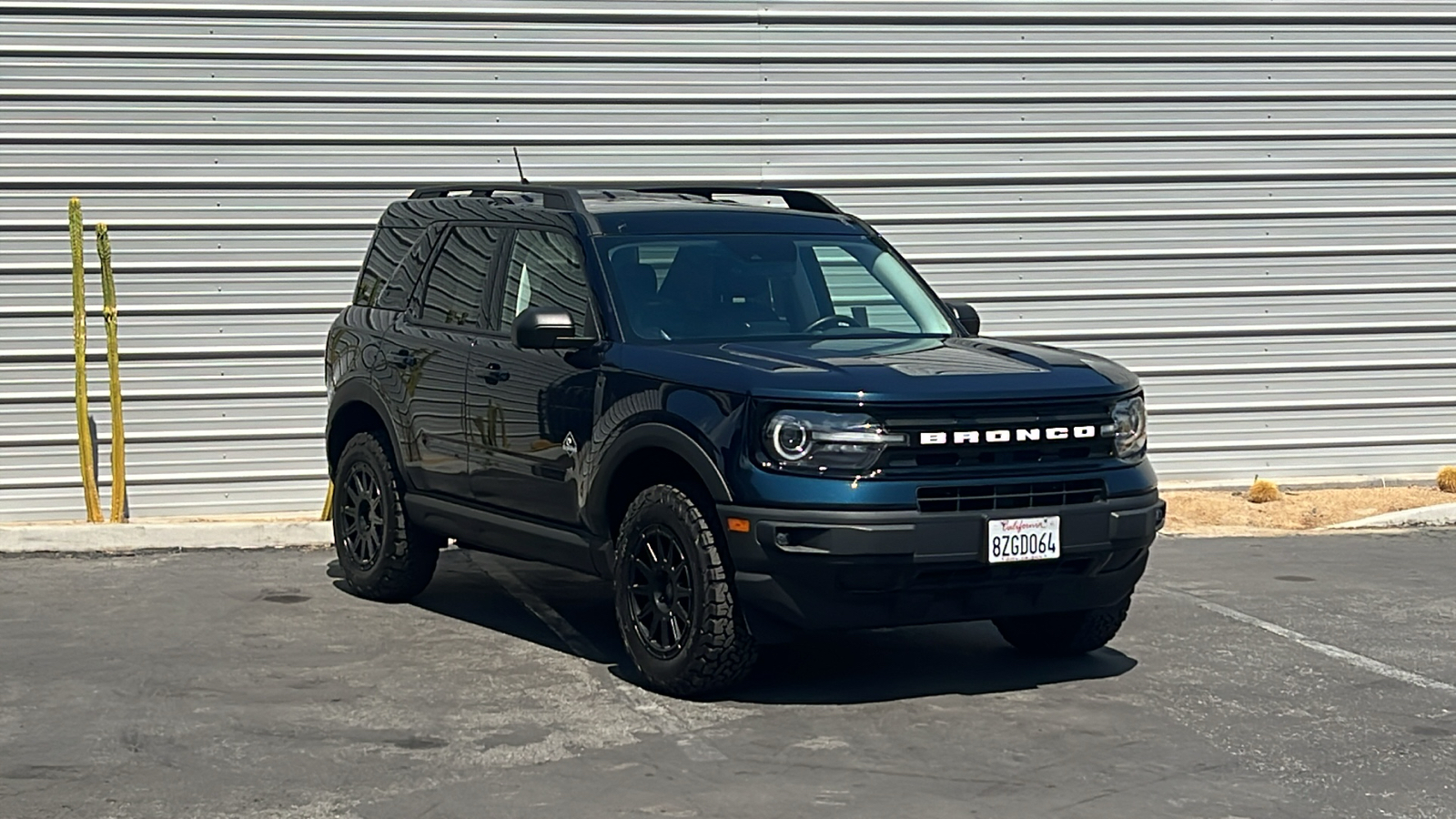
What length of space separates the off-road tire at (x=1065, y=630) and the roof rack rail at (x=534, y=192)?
2.52m

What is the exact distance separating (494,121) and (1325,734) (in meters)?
7.46

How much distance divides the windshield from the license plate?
1430 mm

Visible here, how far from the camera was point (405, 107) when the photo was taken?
492 inches

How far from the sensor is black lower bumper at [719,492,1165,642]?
6.84 meters

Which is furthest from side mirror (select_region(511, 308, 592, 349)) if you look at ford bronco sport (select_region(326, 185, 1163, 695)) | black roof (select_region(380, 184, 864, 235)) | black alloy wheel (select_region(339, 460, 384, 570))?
black alloy wheel (select_region(339, 460, 384, 570))

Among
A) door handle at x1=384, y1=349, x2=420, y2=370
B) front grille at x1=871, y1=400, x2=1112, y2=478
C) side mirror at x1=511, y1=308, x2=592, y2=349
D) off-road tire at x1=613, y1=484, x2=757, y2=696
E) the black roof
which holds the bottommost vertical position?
off-road tire at x1=613, y1=484, x2=757, y2=696

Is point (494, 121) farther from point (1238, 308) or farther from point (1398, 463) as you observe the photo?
point (1398, 463)

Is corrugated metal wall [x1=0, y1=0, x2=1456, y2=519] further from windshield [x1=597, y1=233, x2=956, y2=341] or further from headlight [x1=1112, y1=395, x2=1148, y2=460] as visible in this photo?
headlight [x1=1112, y1=395, x2=1148, y2=460]

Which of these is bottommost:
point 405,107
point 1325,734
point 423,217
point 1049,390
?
point 1325,734

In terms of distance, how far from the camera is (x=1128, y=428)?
24.6 ft

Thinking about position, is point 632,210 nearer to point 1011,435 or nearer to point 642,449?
point 642,449

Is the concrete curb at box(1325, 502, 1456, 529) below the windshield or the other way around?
below

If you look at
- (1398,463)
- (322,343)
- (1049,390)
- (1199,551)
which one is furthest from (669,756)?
(1398,463)

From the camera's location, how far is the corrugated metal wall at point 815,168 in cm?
1218
